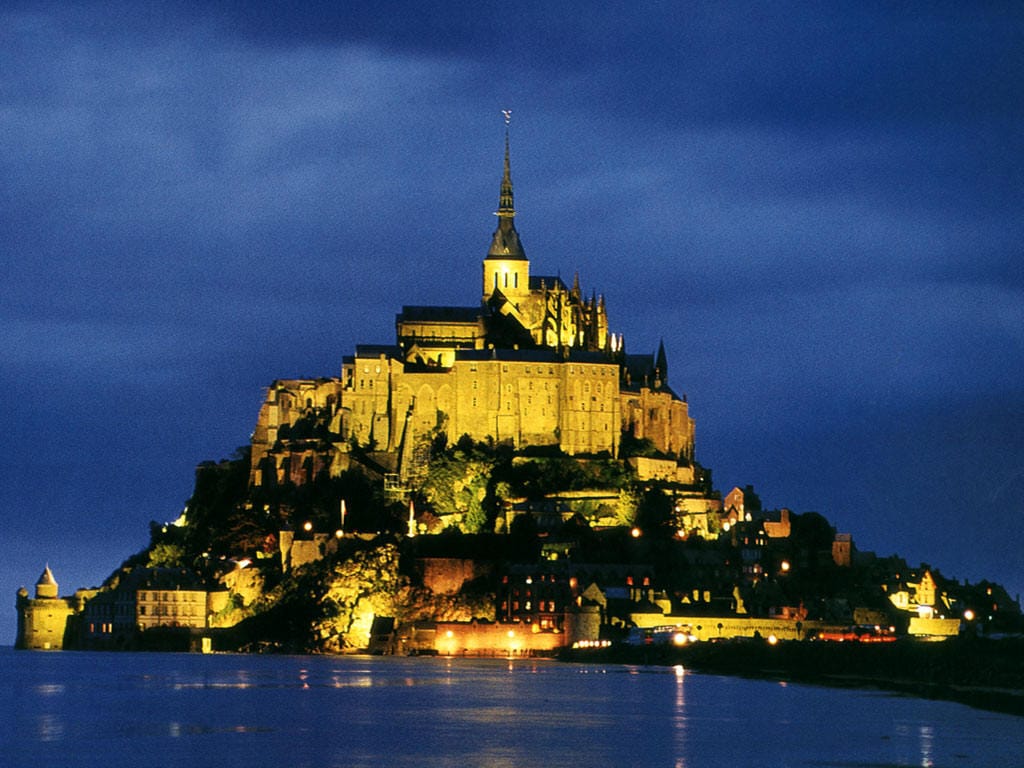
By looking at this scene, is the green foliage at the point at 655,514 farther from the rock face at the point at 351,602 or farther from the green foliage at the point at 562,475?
the rock face at the point at 351,602

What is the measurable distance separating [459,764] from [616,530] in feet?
215

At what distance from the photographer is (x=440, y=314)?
138 m

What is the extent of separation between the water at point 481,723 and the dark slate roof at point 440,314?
44.9 metres

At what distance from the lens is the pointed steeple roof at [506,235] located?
14362 centimetres

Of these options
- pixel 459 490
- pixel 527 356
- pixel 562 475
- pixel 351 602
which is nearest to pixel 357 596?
pixel 351 602

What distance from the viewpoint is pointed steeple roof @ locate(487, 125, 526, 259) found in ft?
471

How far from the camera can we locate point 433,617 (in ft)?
363

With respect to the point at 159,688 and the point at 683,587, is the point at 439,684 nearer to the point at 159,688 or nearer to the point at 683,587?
the point at 159,688

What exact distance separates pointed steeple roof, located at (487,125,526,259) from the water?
5304cm

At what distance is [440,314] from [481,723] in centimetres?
7521

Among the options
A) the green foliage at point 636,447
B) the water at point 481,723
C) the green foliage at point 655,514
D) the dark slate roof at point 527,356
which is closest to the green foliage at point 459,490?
the dark slate roof at point 527,356

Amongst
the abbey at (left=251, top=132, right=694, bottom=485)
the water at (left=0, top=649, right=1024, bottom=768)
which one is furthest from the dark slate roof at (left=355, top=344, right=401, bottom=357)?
the water at (left=0, top=649, right=1024, bottom=768)

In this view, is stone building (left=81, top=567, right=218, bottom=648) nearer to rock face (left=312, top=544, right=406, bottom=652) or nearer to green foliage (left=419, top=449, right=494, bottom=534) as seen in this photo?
rock face (left=312, top=544, right=406, bottom=652)

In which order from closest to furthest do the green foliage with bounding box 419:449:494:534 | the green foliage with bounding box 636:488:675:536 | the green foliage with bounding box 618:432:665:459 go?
1. the green foliage with bounding box 636:488:675:536
2. the green foliage with bounding box 419:449:494:534
3. the green foliage with bounding box 618:432:665:459
